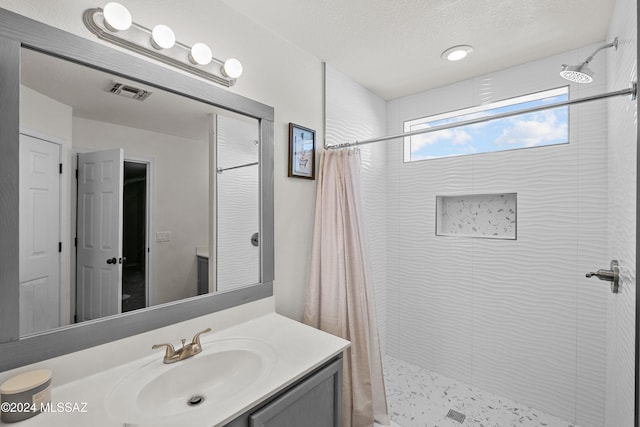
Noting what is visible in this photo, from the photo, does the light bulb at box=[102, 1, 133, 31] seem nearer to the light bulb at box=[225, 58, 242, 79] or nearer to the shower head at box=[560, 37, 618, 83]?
the light bulb at box=[225, 58, 242, 79]

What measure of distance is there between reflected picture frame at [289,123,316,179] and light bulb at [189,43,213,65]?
60cm

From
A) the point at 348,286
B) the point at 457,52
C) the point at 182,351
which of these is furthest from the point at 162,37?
the point at 457,52

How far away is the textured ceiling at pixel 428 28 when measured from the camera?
1.49m

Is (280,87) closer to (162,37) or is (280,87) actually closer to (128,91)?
(162,37)

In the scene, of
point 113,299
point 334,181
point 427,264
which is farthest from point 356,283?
point 113,299

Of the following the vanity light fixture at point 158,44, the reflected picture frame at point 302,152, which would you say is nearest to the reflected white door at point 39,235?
the vanity light fixture at point 158,44

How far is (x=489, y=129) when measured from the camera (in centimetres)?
222

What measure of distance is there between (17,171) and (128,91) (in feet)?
1.58

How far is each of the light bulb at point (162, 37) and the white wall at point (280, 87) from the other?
0.09 m

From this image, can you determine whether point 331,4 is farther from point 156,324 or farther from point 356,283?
point 156,324

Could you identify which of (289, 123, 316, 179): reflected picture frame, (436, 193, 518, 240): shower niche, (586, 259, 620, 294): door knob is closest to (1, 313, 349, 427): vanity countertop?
(289, 123, 316, 179): reflected picture frame

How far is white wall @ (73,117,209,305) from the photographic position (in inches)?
48.3

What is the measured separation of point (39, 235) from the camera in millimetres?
979

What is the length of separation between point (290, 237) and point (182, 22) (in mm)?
1211
